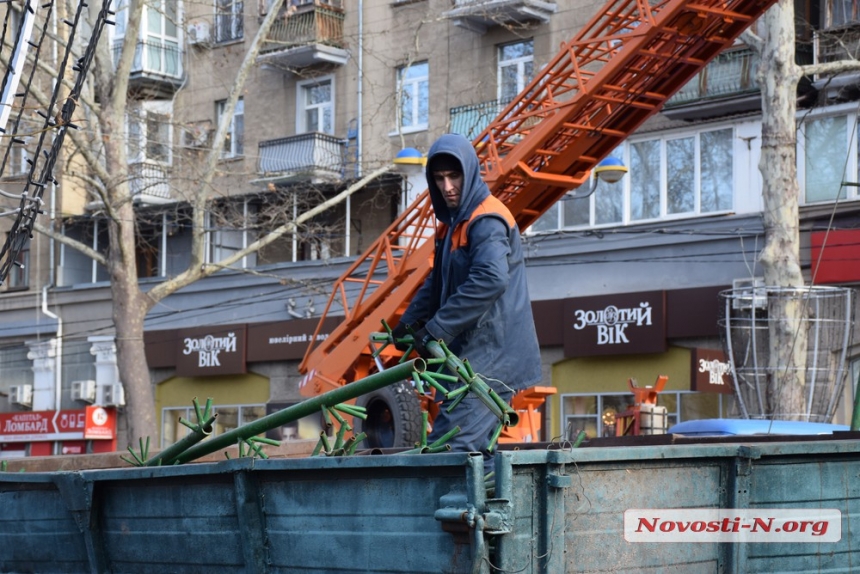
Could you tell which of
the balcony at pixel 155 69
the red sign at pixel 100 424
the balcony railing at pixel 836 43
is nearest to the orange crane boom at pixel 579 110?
the balcony railing at pixel 836 43

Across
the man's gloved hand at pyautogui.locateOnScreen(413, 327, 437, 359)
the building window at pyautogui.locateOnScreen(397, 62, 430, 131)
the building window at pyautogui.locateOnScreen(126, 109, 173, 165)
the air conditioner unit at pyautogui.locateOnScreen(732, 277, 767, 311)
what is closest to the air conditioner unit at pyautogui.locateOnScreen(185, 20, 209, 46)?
the building window at pyautogui.locateOnScreen(126, 109, 173, 165)

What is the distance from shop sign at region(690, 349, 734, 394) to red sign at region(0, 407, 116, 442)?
16.4m

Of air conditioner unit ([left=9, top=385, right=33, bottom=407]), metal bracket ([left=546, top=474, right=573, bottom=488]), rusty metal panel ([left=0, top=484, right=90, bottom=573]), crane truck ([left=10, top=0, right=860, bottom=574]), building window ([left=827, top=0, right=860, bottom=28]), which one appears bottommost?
air conditioner unit ([left=9, top=385, right=33, bottom=407])

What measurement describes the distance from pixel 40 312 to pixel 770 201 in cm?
2237

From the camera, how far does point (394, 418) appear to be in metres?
12.1

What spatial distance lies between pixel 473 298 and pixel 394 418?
656 centimetres

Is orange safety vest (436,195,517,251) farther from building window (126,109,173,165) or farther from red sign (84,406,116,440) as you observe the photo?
red sign (84,406,116,440)

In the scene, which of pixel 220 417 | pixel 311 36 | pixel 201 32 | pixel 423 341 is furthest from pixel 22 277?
pixel 423 341

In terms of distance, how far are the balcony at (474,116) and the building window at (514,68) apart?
1.08ft

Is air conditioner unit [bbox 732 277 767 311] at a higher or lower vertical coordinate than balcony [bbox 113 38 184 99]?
lower

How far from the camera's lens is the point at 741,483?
4.89m

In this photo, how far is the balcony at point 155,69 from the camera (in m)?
32.6

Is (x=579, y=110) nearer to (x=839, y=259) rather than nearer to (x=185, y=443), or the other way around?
(x=185, y=443)

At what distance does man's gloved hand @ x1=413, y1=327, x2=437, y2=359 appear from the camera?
5.71 metres
